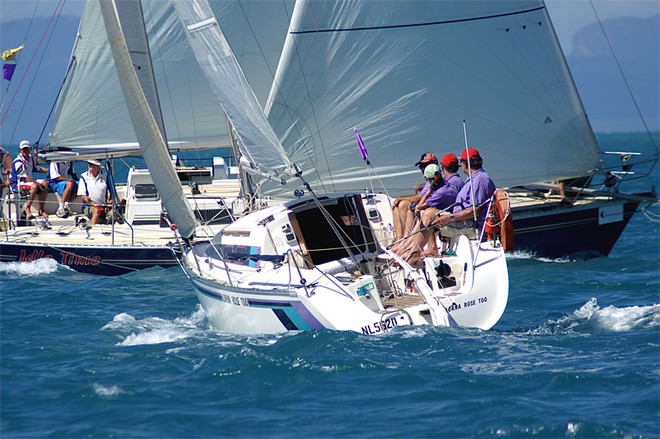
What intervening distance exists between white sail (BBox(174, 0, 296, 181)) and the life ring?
2.51 metres

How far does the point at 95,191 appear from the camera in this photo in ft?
60.8

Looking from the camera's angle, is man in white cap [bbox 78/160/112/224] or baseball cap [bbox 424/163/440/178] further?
man in white cap [bbox 78/160/112/224]

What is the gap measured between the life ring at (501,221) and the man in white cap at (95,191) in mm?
9651

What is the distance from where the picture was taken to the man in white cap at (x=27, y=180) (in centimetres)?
1862

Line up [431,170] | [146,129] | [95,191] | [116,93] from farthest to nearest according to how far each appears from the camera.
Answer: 1. [116,93]
2. [95,191]
3. [146,129]
4. [431,170]

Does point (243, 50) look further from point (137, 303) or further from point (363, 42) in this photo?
point (137, 303)

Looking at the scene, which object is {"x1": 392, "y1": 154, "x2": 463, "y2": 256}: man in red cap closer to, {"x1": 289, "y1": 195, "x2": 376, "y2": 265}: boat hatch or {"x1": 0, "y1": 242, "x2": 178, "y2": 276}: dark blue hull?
{"x1": 289, "y1": 195, "x2": 376, "y2": 265}: boat hatch

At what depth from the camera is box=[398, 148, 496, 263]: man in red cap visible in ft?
36.8

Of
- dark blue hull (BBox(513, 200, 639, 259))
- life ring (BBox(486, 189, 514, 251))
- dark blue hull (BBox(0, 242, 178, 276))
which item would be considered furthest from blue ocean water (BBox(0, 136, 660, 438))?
dark blue hull (BBox(513, 200, 639, 259))

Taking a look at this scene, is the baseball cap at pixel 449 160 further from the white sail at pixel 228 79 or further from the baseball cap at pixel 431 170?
the white sail at pixel 228 79

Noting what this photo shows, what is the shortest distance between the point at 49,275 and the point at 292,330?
7.67 metres

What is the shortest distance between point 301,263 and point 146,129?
2481 millimetres

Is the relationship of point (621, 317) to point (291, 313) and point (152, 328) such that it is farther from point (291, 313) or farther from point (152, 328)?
point (152, 328)

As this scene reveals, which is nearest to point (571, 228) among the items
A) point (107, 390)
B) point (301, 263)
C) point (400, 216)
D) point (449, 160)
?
point (400, 216)
